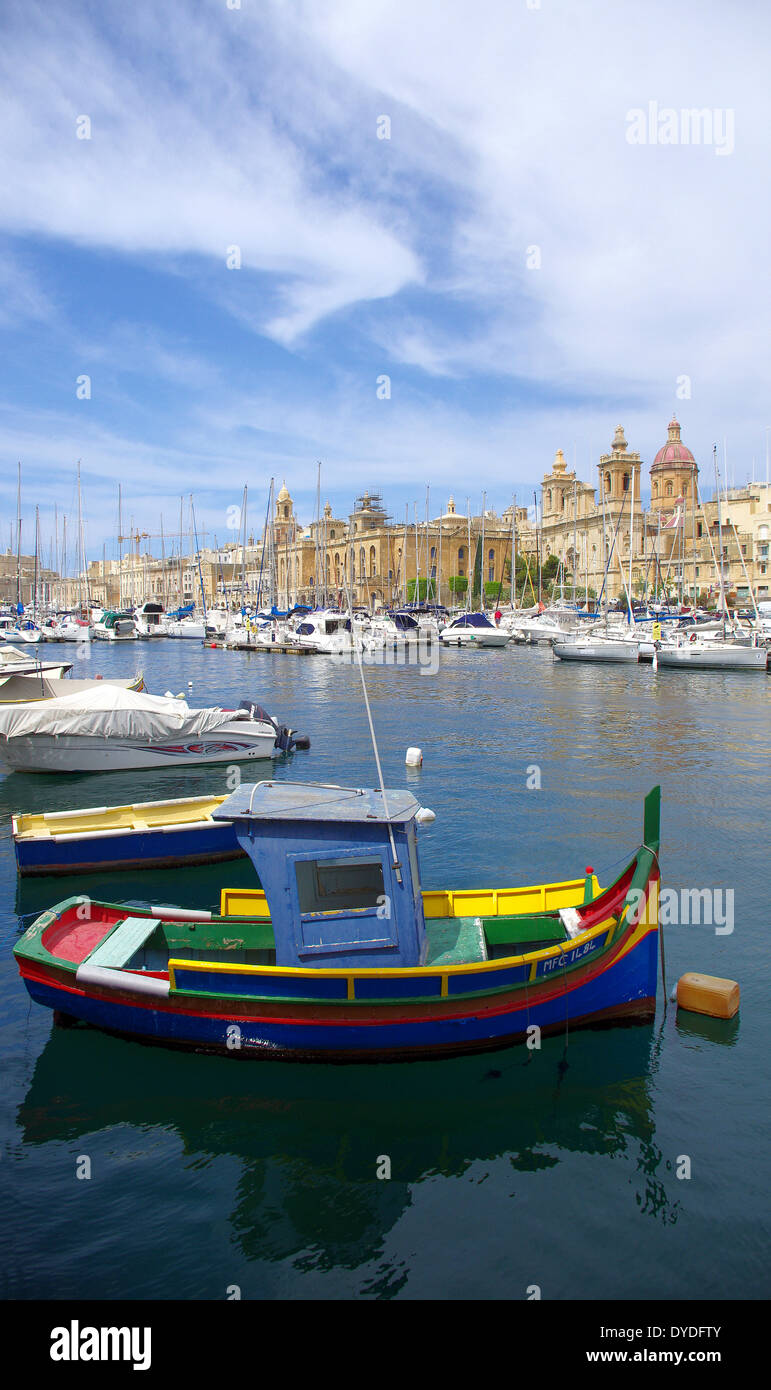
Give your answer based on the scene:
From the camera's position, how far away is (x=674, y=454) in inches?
5044

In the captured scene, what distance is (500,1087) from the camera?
27.5 feet

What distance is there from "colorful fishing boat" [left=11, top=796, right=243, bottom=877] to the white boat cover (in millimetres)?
6228

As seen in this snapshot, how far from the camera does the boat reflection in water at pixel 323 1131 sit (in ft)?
21.8

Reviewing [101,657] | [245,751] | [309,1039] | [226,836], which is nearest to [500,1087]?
[309,1039]

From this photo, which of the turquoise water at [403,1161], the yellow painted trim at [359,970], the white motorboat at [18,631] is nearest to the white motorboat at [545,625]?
the white motorboat at [18,631]

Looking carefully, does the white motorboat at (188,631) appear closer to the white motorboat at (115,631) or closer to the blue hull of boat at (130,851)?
the white motorboat at (115,631)

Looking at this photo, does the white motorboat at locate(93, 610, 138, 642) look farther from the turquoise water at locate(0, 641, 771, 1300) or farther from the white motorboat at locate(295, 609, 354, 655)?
the turquoise water at locate(0, 641, 771, 1300)

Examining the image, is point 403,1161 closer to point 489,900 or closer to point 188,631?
point 489,900

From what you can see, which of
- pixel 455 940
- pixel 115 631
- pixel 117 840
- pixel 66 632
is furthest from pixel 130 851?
pixel 115 631

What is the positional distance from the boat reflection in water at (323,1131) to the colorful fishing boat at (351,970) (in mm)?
300

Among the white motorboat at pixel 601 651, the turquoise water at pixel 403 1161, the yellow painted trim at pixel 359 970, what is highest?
the white motorboat at pixel 601 651
